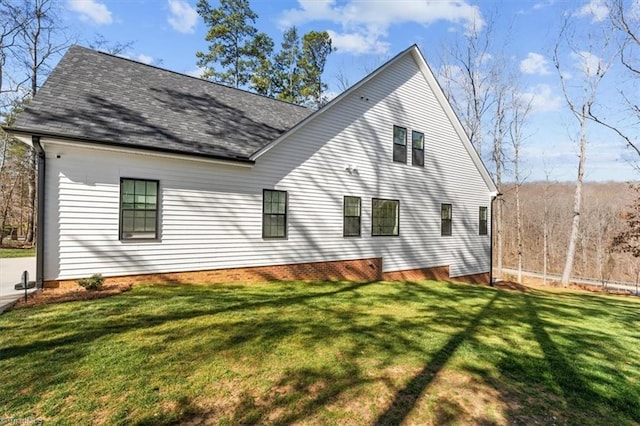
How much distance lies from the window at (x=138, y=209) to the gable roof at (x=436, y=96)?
9.13 ft

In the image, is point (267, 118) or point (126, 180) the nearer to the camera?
point (126, 180)

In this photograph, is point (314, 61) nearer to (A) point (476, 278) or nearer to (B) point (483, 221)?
(B) point (483, 221)

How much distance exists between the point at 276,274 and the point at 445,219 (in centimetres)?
841

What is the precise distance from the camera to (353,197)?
11602 mm

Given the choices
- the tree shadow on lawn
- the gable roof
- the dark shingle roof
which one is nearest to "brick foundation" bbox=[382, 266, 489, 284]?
the gable roof

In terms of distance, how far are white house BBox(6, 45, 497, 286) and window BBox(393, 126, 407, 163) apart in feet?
0.19

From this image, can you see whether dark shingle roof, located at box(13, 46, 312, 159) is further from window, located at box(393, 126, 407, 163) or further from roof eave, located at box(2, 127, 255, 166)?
window, located at box(393, 126, 407, 163)

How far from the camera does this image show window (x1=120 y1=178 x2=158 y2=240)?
7.68 meters

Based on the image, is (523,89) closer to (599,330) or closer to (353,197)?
(353,197)

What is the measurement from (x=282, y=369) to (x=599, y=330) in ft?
20.8

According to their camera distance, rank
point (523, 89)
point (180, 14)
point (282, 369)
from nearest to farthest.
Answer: point (282, 369) < point (180, 14) < point (523, 89)

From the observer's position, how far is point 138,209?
7.87 metres

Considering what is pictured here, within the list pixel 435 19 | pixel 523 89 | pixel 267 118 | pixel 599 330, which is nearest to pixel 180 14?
pixel 267 118

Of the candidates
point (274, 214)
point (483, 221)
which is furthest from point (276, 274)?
point (483, 221)
